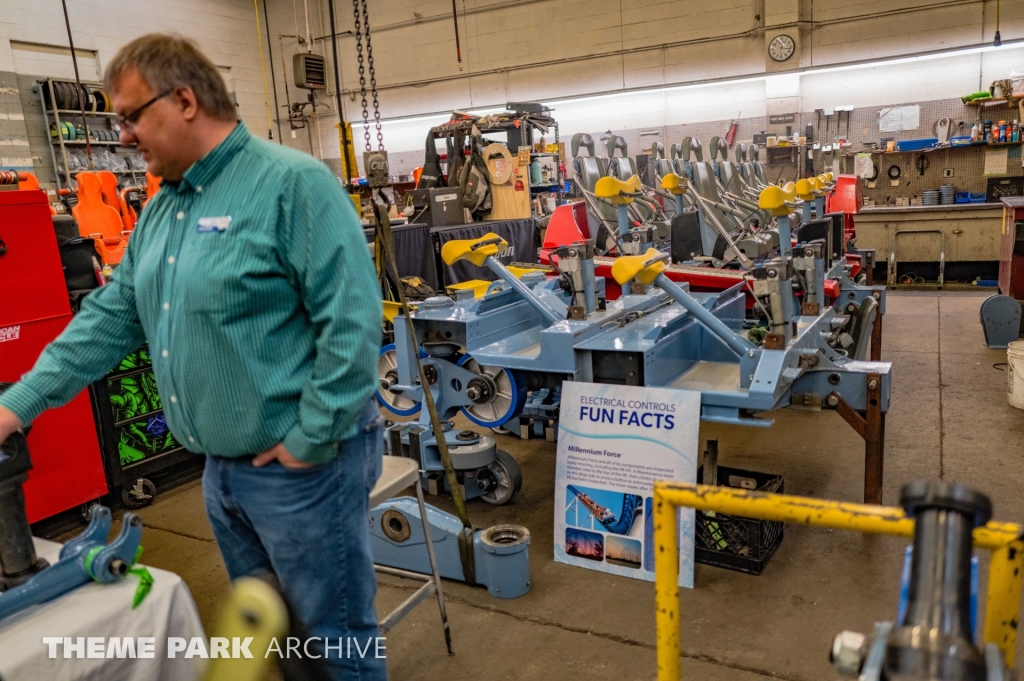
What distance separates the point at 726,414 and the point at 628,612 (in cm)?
87

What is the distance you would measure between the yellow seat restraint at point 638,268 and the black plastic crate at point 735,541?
100cm

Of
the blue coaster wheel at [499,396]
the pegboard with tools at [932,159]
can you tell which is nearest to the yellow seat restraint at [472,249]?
the blue coaster wheel at [499,396]

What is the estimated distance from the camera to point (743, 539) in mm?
3010

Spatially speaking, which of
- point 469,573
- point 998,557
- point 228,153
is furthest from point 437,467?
point 998,557

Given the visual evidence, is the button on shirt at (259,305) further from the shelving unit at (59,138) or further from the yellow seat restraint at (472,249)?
the shelving unit at (59,138)

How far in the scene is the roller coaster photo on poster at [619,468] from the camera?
289 cm

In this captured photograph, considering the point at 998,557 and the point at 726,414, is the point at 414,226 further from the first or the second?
the point at 998,557

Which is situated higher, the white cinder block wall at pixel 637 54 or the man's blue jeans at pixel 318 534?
the white cinder block wall at pixel 637 54

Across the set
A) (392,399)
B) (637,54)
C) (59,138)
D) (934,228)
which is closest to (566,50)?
(637,54)

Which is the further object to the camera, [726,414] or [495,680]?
[726,414]

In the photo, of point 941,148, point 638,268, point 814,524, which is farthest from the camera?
point 941,148

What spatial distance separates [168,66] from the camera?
1.38 metres

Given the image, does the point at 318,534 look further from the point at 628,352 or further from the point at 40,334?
the point at 40,334

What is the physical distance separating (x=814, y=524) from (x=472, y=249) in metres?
2.67
